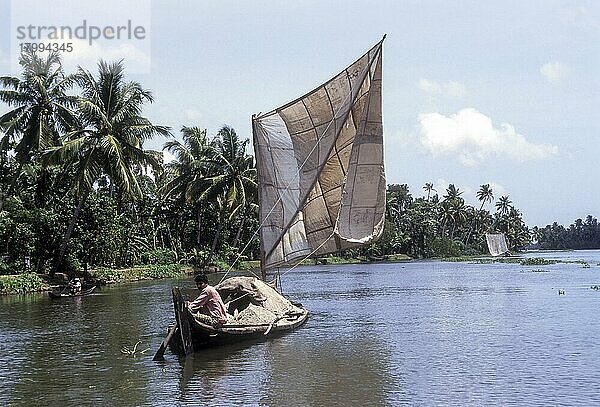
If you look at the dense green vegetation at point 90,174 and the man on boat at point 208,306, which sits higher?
the dense green vegetation at point 90,174

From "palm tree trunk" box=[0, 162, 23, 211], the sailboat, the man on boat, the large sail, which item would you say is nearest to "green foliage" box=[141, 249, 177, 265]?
"palm tree trunk" box=[0, 162, 23, 211]

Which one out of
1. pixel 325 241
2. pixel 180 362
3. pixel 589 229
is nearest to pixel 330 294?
pixel 325 241

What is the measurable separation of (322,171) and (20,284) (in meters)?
22.9

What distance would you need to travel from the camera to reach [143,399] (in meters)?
13.0

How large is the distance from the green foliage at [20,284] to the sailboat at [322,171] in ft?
66.9

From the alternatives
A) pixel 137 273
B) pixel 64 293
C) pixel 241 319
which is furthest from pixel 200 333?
pixel 137 273

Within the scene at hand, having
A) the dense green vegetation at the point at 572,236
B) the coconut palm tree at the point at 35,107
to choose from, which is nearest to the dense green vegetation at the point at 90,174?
the coconut palm tree at the point at 35,107

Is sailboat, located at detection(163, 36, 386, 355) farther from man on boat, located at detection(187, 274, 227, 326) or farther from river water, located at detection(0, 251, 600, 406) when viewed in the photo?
man on boat, located at detection(187, 274, 227, 326)

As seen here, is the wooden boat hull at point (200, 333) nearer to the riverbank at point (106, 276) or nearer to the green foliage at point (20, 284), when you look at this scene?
the riverbank at point (106, 276)

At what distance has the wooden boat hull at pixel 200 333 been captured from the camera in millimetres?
16047

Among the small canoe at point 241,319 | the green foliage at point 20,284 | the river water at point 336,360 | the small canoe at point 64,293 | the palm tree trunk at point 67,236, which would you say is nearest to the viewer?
the river water at point 336,360

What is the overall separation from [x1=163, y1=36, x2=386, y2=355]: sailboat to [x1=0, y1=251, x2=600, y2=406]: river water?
2606 millimetres

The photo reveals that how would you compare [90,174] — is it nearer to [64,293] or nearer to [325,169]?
[64,293]

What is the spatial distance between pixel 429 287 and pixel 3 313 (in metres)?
22.4
